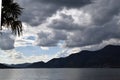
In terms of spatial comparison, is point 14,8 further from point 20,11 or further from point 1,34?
point 1,34

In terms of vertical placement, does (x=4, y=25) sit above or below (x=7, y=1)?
below

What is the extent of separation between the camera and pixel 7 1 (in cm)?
1041

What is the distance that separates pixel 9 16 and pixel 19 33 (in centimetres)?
76

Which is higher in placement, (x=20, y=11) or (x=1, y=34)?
(x=20, y=11)

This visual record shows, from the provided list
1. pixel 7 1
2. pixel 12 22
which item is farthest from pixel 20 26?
pixel 7 1

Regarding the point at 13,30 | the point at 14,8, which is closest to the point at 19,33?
the point at 13,30

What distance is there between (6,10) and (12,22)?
0.51 meters

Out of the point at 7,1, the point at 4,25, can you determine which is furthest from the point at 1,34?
the point at 7,1

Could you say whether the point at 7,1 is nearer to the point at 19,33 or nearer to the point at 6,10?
the point at 6,10

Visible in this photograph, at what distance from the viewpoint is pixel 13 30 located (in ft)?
33.6

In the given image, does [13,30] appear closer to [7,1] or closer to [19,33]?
[19,33]

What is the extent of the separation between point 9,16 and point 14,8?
12.6 inches

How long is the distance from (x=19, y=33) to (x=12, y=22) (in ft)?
1.94

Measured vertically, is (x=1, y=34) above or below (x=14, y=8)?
below
